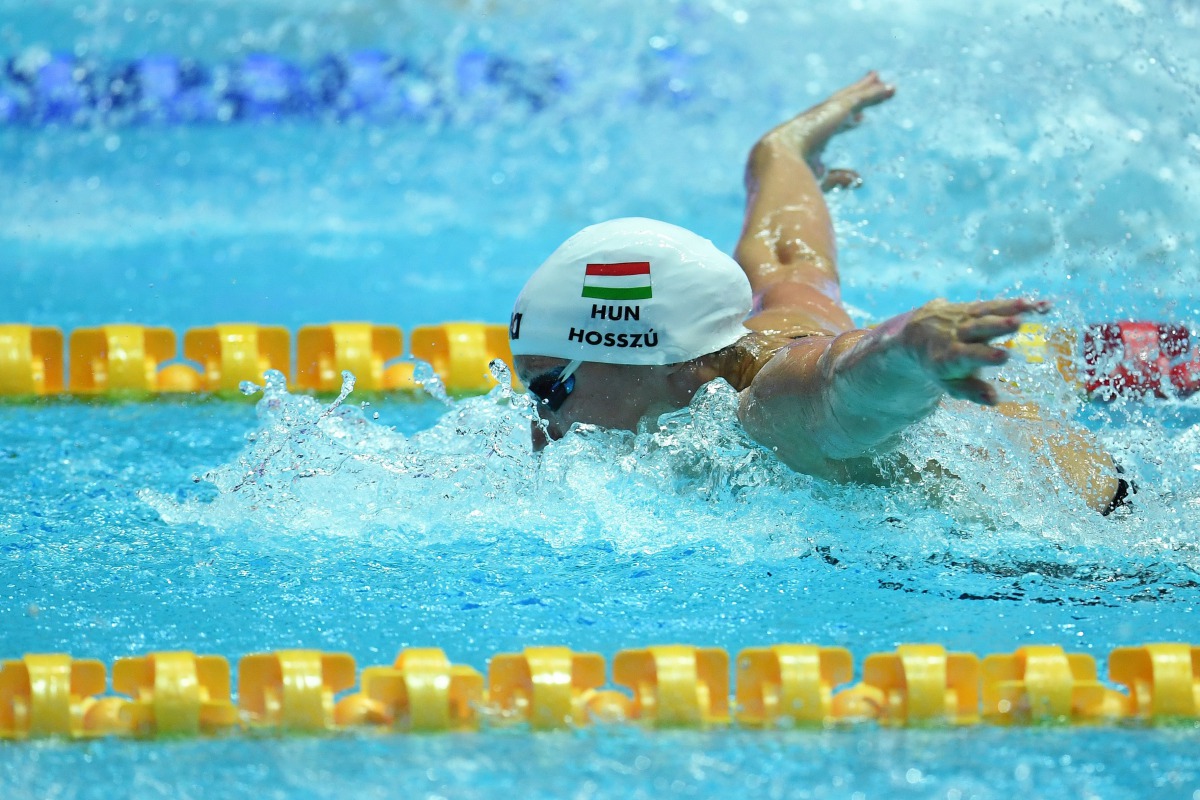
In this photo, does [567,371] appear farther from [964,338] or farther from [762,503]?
[964,338]

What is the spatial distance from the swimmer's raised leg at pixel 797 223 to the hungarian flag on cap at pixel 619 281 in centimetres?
28

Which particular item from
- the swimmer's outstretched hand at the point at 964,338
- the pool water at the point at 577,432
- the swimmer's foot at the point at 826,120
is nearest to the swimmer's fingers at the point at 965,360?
the swimmer's outstretched hand at the point at 964,338

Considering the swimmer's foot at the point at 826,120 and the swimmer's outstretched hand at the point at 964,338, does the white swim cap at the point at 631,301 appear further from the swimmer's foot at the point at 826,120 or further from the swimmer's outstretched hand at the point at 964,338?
the swimmer's foot at the point at 826,120

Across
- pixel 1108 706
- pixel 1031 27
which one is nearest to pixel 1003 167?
pixel 1031 27

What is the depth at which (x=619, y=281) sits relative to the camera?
2199 mm

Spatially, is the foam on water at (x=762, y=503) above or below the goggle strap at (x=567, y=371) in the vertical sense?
below

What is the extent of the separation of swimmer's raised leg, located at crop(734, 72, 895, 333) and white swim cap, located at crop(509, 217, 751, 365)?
7.1 inches

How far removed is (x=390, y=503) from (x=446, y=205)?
134 inches

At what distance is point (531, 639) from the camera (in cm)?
198

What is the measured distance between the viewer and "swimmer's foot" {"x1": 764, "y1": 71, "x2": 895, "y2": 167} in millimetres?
3164

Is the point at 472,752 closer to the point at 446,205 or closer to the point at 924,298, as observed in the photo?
the point at 924,298

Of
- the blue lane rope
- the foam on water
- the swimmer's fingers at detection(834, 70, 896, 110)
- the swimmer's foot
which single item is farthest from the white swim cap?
the blue lane rope

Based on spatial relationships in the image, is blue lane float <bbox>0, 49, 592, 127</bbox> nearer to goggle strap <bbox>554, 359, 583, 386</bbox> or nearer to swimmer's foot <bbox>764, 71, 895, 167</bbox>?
swimmer's foot <bbox>764, 71, 895, 167</bbox>

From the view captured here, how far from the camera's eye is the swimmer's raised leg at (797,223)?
8.50 ft
